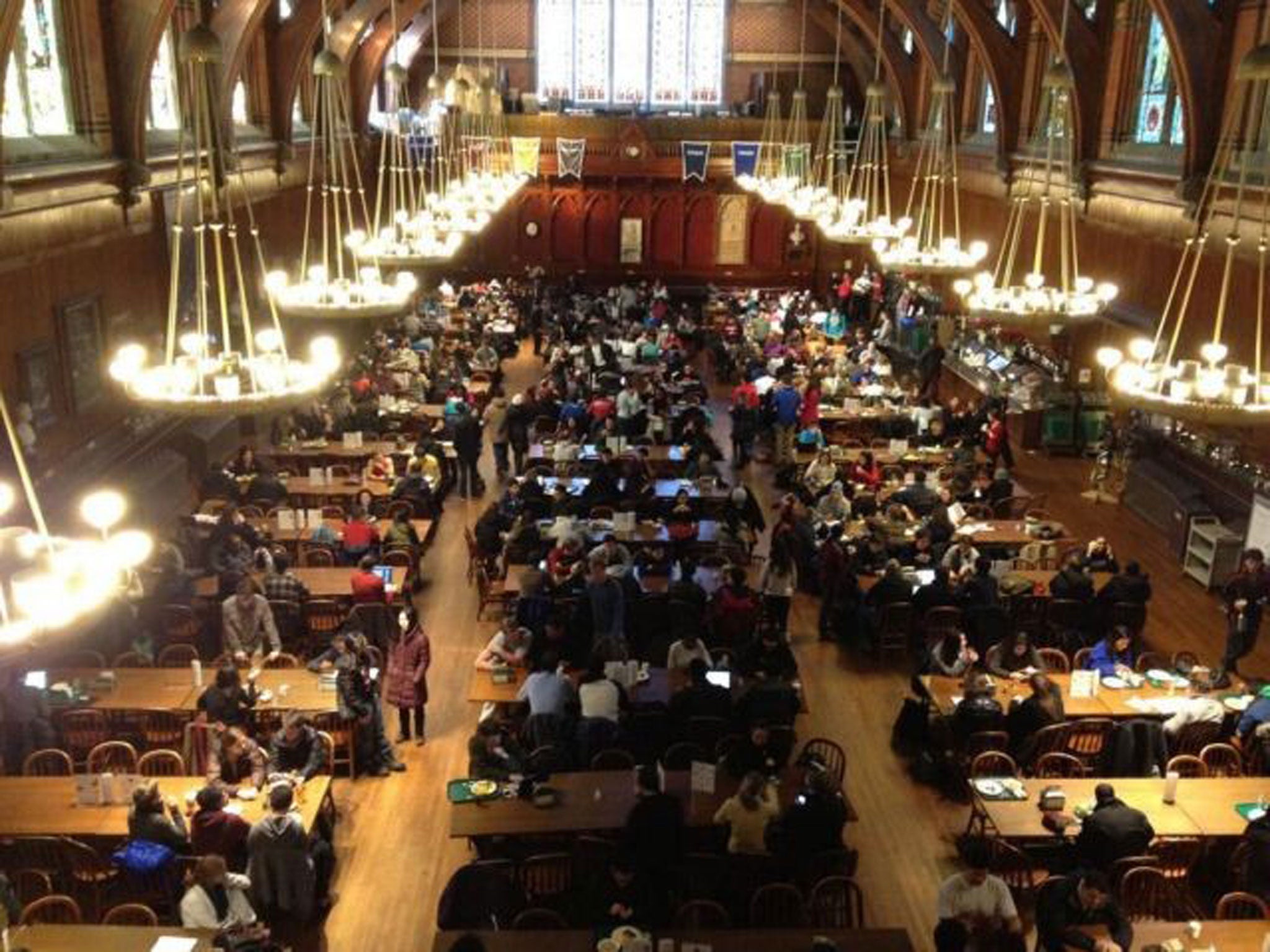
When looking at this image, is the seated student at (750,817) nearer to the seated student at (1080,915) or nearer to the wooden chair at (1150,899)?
the seated student at (1080,915)

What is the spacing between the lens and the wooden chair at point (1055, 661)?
1125cm

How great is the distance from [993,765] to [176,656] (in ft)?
24.1

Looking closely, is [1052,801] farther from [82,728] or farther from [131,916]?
[82,728]

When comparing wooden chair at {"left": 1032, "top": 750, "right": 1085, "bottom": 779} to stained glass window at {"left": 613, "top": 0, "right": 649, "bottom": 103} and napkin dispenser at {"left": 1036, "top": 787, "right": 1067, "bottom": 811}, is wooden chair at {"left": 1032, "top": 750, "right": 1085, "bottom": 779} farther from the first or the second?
stained glass window at {"left": 613, "top": 0, "right": 649, "bottom": 103}

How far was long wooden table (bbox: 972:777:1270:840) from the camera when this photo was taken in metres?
8.22

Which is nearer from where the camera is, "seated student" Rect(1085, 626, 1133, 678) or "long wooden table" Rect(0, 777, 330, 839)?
"long wooden table" Rect(0, 777, 330, 839)

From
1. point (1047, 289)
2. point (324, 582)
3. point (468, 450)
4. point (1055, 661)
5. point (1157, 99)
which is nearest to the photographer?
point (1055, 661)

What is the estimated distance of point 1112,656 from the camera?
11.0 metres

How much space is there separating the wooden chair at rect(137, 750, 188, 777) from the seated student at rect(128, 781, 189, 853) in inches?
40.0

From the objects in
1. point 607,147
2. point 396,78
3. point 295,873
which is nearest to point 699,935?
point 295,873

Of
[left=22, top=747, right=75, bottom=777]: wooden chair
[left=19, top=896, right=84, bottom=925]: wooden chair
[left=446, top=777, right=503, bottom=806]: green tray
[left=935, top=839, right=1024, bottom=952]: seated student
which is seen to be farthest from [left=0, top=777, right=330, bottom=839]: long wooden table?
[left=935, top=839, right=1024, bottom=952]: seated student

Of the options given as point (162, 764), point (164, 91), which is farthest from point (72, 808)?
point (164, 91)

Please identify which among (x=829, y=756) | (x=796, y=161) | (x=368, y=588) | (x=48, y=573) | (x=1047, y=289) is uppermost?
(x=796, y=161)

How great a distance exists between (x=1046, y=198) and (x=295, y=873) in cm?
752
